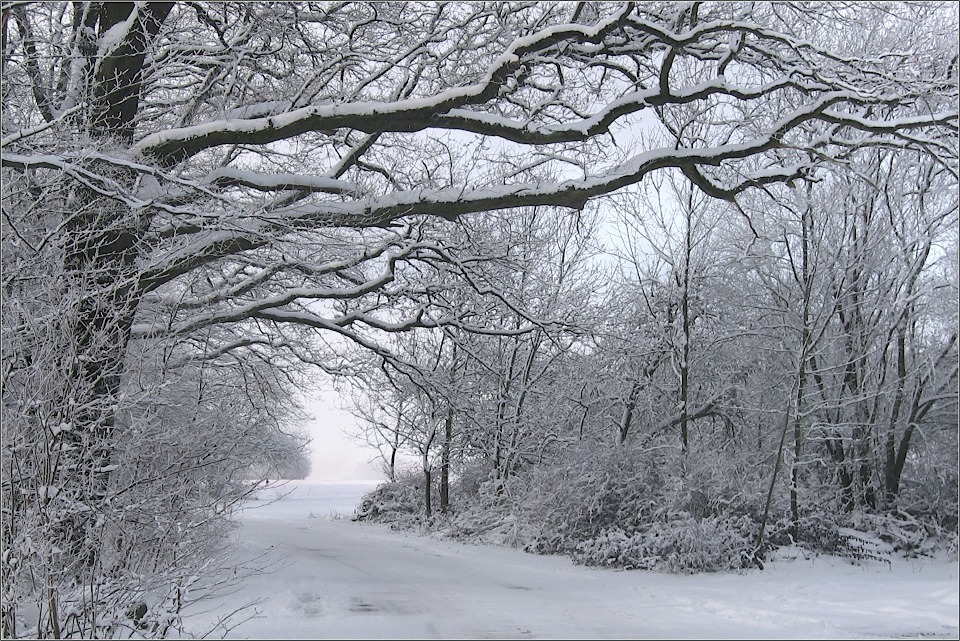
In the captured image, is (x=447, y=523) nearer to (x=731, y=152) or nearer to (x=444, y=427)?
(x=444, y=427)

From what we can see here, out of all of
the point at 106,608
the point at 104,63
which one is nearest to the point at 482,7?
the point at 104,63

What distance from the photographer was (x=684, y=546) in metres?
10.8

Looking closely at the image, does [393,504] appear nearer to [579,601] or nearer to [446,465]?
[446,465]

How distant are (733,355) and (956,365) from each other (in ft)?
22.4

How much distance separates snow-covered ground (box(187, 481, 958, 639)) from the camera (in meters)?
6.39

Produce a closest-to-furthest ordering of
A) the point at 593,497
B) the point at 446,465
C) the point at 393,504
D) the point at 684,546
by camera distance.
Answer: the point at 684,546
the point at 593,497
the point at 446,465
the point at 393,504

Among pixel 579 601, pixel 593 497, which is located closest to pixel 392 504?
pixel 593 497

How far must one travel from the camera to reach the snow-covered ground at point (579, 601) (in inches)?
252

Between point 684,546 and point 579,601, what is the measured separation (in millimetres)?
3196

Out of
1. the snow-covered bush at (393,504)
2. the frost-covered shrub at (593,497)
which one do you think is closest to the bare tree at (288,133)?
the frost-covered shrub at (593,497)

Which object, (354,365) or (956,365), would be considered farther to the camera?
(354,365)

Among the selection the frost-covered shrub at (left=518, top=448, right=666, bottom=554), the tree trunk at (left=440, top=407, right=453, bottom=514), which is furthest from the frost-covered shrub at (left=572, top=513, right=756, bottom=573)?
the tree trunk at (left=440, top=407, right=453, bottom=514)

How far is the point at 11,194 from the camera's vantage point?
20.1 ft

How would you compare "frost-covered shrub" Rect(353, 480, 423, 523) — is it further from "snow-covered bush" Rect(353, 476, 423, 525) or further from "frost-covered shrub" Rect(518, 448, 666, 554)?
"frost-covered shrub" Rect(518, 448, 666, 554)
